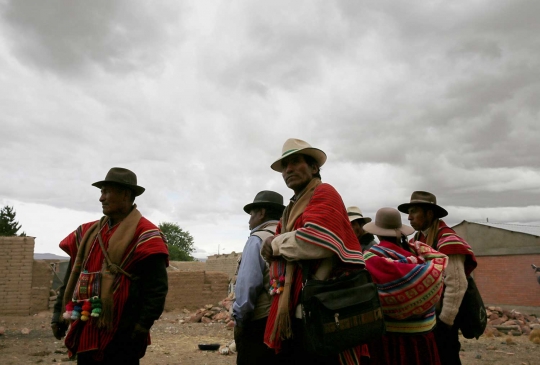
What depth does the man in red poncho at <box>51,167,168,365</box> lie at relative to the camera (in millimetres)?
2863

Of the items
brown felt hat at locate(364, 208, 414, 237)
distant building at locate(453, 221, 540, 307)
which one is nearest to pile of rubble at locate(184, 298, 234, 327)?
brown felt hat at locate(364, 208, 414, 237)

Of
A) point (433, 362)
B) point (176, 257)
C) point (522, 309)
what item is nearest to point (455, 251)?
point (433, 362)

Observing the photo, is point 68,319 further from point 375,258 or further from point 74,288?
point 375,258

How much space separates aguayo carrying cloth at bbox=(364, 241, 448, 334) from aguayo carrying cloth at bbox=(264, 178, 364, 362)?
0.54m

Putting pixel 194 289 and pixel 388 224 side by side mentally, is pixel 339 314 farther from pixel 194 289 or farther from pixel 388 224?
pixel 194 289

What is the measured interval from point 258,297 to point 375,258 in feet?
2.89

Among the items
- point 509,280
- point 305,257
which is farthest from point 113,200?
point 509,280

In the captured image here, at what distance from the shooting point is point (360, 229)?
513 cm

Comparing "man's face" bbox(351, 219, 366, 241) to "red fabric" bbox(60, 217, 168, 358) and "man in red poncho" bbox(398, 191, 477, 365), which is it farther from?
"red fabric" bbox(60, 217, 168, 358)

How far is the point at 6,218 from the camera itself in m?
44.6

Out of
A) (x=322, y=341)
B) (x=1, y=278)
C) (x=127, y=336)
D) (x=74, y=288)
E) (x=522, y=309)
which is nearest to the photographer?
(x=322, y=341)

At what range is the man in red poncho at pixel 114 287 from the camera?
2863mm

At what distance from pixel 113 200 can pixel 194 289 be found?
1284 cm

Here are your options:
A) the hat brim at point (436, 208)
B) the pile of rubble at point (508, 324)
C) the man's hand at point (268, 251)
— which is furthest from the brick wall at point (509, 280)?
the man's hand at point (268, 251)
